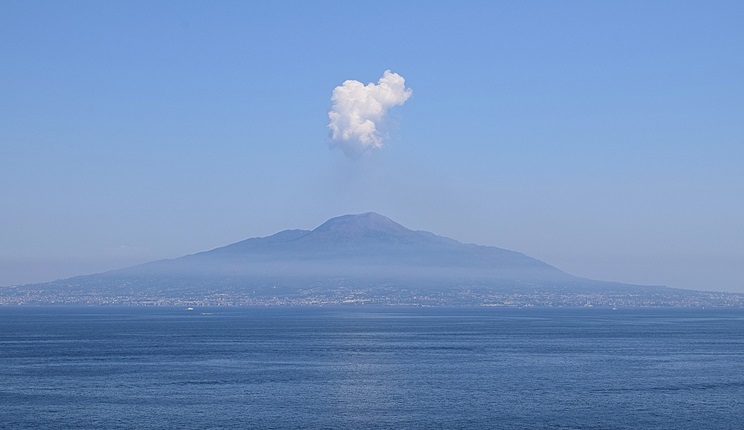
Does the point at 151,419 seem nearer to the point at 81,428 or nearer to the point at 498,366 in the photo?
the point at 81,428

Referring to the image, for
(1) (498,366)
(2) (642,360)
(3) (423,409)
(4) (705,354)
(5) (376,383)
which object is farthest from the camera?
(4) (705,354)

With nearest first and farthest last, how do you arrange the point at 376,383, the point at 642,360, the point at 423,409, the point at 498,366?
the point at 423,409 < the point at 376,383 < the point at 498,366 < the point at 642,360

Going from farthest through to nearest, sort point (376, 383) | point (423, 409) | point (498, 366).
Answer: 1. point (498, 366)
2. point (376, 383)
3. point (423, 409)

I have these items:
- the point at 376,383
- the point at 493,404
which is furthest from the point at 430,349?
the point at 493,404

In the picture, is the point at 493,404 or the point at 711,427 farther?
the point at 493,404

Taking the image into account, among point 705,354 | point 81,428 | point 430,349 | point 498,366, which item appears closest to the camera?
point 81,428

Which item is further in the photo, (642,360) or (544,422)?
(642,360)

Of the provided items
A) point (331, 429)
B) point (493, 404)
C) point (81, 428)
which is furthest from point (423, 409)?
point (81, 428)

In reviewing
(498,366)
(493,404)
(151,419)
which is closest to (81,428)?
(151,419)

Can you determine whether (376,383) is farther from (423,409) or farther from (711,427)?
(711,427)
